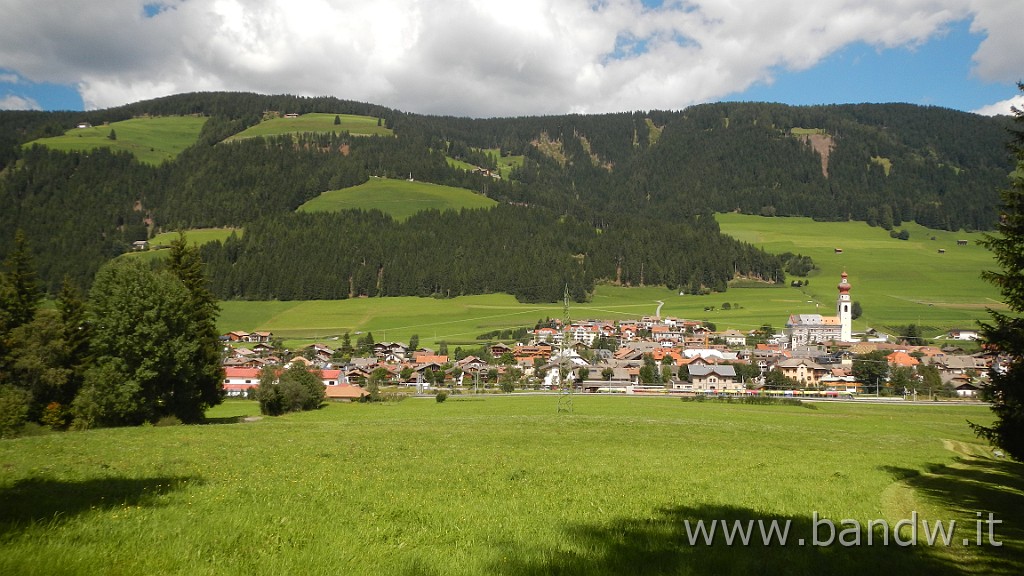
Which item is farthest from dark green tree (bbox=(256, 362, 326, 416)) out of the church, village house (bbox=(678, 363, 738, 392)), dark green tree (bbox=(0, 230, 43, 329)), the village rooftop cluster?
the church

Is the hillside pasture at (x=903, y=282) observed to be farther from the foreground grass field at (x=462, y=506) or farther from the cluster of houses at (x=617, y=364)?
the foreground grass field at (x=462, y=506)

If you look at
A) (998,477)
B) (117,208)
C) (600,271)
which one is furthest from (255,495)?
(117,208)

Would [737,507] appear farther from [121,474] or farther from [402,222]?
[402,222]

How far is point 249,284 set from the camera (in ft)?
495

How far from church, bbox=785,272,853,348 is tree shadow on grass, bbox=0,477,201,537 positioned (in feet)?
425

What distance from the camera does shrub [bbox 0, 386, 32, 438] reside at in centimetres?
2698

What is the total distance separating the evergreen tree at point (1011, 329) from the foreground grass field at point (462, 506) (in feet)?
5.08

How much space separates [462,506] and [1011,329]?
15.8m

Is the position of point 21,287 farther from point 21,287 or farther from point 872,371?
point 872,371

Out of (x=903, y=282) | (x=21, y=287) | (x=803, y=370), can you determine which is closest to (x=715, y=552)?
(x=21, y=287)

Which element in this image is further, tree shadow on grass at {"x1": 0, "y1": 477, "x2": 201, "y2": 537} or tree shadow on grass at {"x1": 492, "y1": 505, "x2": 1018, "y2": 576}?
tree shadow on grass at {"x1": 0, "y1": 477, "x2": 201, "y2": 537}

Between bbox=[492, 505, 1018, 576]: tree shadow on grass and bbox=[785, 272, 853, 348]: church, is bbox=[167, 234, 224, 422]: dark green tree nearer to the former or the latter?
bbox=[492, 505, 1018, 576]: tree shadow on grass

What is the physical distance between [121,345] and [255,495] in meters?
25.2

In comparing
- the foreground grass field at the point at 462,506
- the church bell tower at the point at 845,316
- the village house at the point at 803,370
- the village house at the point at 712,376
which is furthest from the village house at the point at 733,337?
the foreground grass field at the point at 462,506
